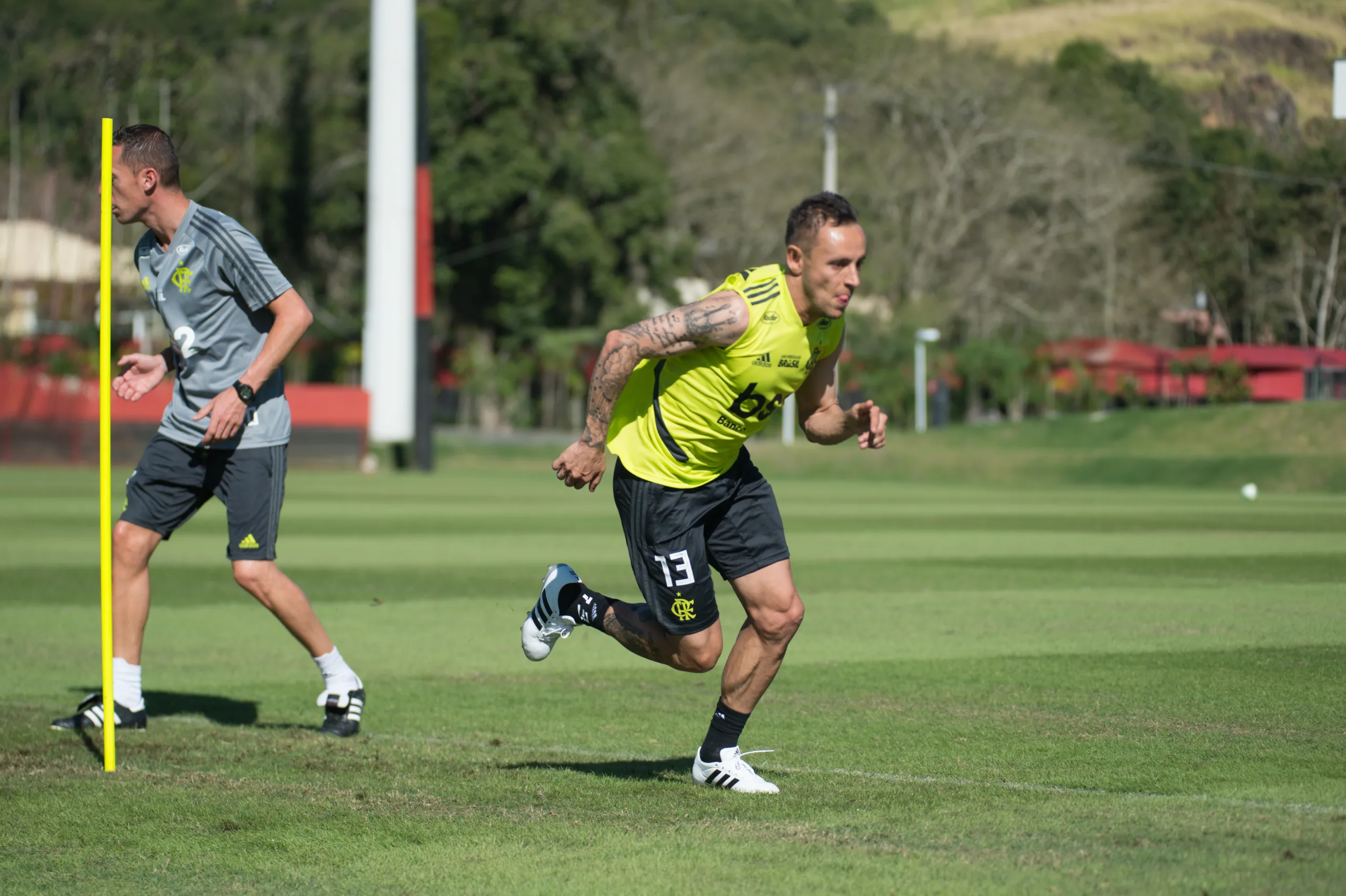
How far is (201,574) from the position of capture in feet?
48.7

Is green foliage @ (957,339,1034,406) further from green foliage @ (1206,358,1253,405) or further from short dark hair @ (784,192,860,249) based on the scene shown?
short dark hair @ (784,192,860,249)

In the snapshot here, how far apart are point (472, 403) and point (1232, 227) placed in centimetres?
2981

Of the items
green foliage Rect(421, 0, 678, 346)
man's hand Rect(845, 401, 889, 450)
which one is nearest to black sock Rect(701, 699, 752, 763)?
man's hand Rect(845, 401, 889, 450)

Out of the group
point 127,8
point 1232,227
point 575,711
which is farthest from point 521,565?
point 127,8

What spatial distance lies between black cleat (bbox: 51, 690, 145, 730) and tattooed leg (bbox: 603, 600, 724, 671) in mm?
2470

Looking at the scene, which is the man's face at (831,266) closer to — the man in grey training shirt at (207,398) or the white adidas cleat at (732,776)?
the white adidas cleat at (732,776)

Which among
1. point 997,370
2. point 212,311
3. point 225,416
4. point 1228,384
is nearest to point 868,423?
point 225,416

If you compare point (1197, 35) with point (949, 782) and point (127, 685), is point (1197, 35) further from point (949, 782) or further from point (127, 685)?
point (949, 782)

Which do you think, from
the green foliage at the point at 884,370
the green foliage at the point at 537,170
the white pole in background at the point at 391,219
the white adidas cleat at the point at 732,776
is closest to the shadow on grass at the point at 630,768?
the white adidas cleat at the point at 732,776

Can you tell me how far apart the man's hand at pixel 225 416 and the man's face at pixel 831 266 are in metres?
2.67

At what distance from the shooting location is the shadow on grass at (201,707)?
25.4 feet

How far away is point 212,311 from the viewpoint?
282 inches

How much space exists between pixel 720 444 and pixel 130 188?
3.06 metres

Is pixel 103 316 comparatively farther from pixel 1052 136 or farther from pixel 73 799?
pixel 1052 136
